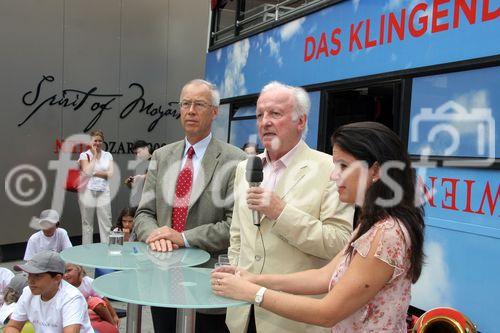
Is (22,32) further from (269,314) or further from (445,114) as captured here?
(269,314)

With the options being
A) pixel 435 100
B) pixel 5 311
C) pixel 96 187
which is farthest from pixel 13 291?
pixel 435 100

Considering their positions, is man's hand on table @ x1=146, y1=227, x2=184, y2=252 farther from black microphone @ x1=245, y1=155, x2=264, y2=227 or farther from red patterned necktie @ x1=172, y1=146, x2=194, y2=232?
A: black microphone @ x1=245, y1=155, x2=264, y2=227

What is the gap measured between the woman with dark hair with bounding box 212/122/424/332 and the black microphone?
0.48 m

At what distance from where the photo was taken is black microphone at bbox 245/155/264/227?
2230 millimetres

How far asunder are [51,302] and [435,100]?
323 centimetres

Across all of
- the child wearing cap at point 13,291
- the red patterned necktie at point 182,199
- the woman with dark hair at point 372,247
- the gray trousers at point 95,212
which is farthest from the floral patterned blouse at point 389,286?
the gray trousers at point 95,212

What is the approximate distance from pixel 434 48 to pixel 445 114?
575mm

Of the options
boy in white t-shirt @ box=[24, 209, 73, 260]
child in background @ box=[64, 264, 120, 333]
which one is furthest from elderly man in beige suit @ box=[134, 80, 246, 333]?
boy in white t-shirt @ box=[24, 209, 73, 260]

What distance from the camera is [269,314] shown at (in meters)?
2.21

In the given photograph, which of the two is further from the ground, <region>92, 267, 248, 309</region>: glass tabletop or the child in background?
<region>92, 267, 248, 309</region>: glass tabletop

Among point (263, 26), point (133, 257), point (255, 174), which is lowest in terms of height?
point (133, 257)

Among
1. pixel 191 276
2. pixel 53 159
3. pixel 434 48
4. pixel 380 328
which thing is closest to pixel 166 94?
pixel 53 159

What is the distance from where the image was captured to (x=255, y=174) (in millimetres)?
2232

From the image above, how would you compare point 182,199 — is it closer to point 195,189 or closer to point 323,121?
point 195,189
